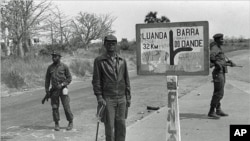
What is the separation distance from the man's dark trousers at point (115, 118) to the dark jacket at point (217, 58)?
10.7 ft

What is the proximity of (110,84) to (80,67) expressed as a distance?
814 inches

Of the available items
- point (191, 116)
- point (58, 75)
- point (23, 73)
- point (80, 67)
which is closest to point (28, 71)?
point (23, 73)

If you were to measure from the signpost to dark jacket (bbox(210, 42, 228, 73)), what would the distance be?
111 inches

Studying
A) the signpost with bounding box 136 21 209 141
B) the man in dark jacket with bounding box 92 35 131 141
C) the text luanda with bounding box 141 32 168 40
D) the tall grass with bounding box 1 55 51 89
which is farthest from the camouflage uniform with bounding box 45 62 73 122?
the tall grass with bounding box 1 55 51 89

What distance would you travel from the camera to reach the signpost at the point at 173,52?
5.50 meters

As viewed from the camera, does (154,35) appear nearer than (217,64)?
Yes

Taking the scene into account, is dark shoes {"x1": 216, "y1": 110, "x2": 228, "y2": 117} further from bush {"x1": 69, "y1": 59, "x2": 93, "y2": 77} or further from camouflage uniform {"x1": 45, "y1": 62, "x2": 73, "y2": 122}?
bush {"x1": 69, "y1": 59, "x2": 93, "y2": 77}

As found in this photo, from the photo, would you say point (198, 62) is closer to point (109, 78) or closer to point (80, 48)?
point (109, 78)

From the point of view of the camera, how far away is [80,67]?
85.3 ft

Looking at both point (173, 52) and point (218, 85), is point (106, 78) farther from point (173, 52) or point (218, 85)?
point (218, 85)

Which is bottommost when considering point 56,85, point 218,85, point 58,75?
point 218,85

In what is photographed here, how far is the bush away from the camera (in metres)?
25.4

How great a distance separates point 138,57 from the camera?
578 centimetres

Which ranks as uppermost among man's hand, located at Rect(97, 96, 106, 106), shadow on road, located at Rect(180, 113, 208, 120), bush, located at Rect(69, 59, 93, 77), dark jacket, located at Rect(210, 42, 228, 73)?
dark jacket, located at Rect(210, 42, 228, 73)
